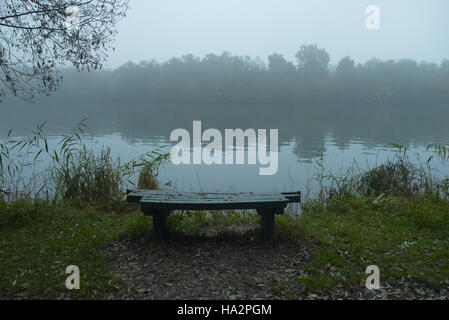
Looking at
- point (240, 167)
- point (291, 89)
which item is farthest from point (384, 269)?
point (291, 89)

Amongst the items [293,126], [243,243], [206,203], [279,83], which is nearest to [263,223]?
[243,243]

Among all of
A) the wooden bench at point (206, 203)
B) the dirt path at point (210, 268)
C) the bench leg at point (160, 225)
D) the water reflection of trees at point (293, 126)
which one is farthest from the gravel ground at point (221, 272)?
the water reflection of trees at point (293, 126)

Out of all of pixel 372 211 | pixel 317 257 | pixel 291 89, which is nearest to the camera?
pixel 317 257

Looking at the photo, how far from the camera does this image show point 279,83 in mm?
79562

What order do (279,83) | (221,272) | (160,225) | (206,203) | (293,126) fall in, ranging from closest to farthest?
(221,272) → (206,203) → (160,225) → (293,126) → (279,83)

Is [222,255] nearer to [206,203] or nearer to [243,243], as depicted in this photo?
[243,243]

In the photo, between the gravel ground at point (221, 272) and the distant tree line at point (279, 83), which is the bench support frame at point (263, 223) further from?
the distant tree line at point (279, 83)

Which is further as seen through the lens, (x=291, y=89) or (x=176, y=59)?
(x=176, y=59)

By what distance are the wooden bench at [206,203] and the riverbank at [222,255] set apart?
0.24 metres

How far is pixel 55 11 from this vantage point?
4551mm

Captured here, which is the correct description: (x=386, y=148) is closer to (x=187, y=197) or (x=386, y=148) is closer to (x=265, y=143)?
(x=265, y=143)

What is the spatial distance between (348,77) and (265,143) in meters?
69.3

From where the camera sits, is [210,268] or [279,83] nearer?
[210,268]

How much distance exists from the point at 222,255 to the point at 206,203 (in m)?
0.64
